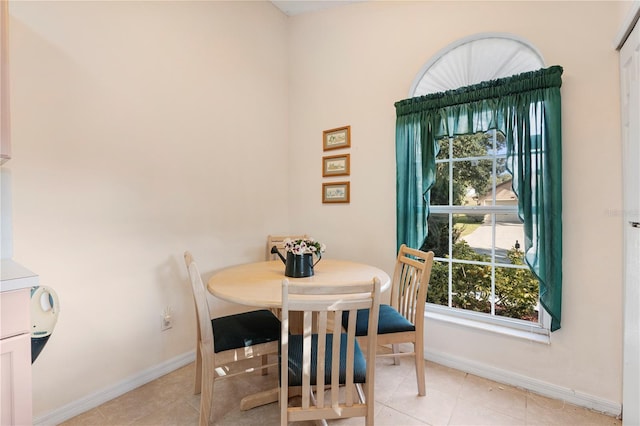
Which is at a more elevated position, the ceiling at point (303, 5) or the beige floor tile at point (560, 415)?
the ceiling at point (303, 5)

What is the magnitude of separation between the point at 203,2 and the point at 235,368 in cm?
286

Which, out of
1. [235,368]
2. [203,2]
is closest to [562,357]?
[235,368]

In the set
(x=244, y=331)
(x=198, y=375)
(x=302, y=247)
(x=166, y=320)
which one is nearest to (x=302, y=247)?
(x=302, y=247)

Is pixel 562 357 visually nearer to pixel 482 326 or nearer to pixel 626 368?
pixel 626 368

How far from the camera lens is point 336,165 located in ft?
9.55

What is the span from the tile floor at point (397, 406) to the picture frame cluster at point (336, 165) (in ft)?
5.13

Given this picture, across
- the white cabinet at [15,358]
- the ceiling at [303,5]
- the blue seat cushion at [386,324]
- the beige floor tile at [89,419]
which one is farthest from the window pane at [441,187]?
the beige floor tile at [89,419]

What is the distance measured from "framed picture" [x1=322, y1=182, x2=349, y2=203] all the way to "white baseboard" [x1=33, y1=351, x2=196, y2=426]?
68.9 inches

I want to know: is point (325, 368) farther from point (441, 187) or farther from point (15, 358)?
point (441, 187)

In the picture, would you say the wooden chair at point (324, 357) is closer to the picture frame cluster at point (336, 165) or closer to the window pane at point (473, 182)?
the window pane at point (473, 182)

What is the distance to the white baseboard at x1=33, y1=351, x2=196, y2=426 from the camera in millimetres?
1694

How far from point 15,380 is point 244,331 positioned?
0.95 metres

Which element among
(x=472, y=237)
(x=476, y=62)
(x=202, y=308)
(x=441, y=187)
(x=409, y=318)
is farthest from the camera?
(x=441, y=187)

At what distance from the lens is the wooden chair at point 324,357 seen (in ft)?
4.07
